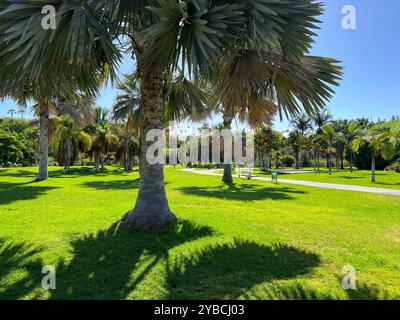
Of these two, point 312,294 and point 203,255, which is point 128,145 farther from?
point 312,294

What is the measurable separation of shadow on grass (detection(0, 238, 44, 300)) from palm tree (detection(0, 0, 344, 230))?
2122 mm

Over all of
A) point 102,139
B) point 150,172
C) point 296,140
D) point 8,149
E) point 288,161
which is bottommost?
point 288,161

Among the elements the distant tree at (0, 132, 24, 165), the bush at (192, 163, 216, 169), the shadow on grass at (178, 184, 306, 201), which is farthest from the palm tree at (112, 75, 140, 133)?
the bush at (192, 163, 216, 169)

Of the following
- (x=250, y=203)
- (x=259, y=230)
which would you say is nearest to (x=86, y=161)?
(x=250, y=203)

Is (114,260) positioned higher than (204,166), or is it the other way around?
(114,260)

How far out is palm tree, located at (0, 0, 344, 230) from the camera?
4.19m

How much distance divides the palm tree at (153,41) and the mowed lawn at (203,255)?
1.32 m

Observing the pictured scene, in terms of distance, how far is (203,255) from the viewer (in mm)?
5254

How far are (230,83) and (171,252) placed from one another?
365 centimetres

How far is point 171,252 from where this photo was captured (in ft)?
17.6

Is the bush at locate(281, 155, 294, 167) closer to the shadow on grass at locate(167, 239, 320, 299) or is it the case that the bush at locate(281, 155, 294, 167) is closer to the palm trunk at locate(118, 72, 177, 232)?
the palm trunk at locate(118, 72, 177, 232)

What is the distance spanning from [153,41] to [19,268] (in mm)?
3913

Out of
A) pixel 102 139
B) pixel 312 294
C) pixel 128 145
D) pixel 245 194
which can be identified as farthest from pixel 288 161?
pixel 312 294
